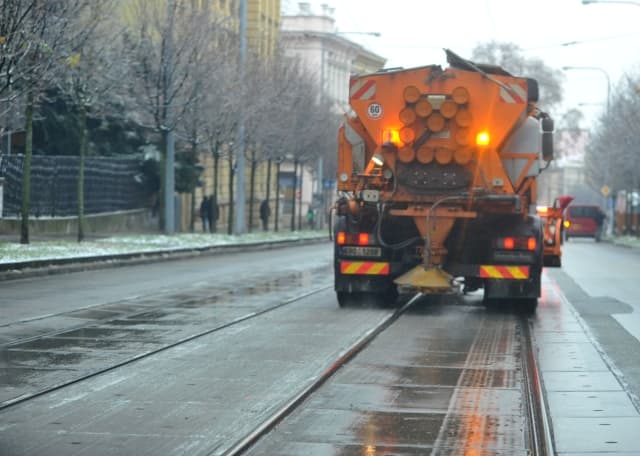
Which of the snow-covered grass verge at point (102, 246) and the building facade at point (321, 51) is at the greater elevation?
the building facade at point (321, 51)

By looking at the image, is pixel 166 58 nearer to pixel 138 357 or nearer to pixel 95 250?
pixel 95 250

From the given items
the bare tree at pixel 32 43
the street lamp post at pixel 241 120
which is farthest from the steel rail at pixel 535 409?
the street lamp post at pixel 241 120

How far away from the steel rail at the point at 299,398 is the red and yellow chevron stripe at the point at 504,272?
238 centimetres

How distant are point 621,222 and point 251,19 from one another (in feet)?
101

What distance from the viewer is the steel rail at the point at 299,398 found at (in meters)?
8.52

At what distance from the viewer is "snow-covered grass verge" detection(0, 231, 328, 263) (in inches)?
1110

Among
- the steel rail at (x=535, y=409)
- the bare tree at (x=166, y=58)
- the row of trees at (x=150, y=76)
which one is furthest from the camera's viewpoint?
the bare tree at (x=166, y=58)

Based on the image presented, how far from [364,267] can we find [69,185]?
26.8 m

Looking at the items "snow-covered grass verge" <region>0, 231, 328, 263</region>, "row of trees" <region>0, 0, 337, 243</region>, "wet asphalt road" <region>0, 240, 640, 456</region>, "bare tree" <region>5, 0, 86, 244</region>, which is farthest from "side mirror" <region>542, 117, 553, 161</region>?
"snow-covered grass verge" <region>0, 231, 328, 263</region>

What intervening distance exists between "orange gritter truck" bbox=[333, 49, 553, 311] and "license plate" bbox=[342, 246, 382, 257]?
0.01m

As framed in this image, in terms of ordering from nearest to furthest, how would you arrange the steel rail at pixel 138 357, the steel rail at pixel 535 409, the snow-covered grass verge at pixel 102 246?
1. the steel rail at pixel 535 409
2. the steel rail at pixel 138 357
3. the snow-covered grass verge at pixel 102 246

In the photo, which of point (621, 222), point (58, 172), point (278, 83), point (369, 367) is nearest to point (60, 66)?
point (58, 172)

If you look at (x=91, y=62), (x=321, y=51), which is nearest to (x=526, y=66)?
(x=321, y=51)

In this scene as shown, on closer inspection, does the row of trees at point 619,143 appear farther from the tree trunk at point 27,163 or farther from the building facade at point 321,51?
the tree trunk at point 27,163
